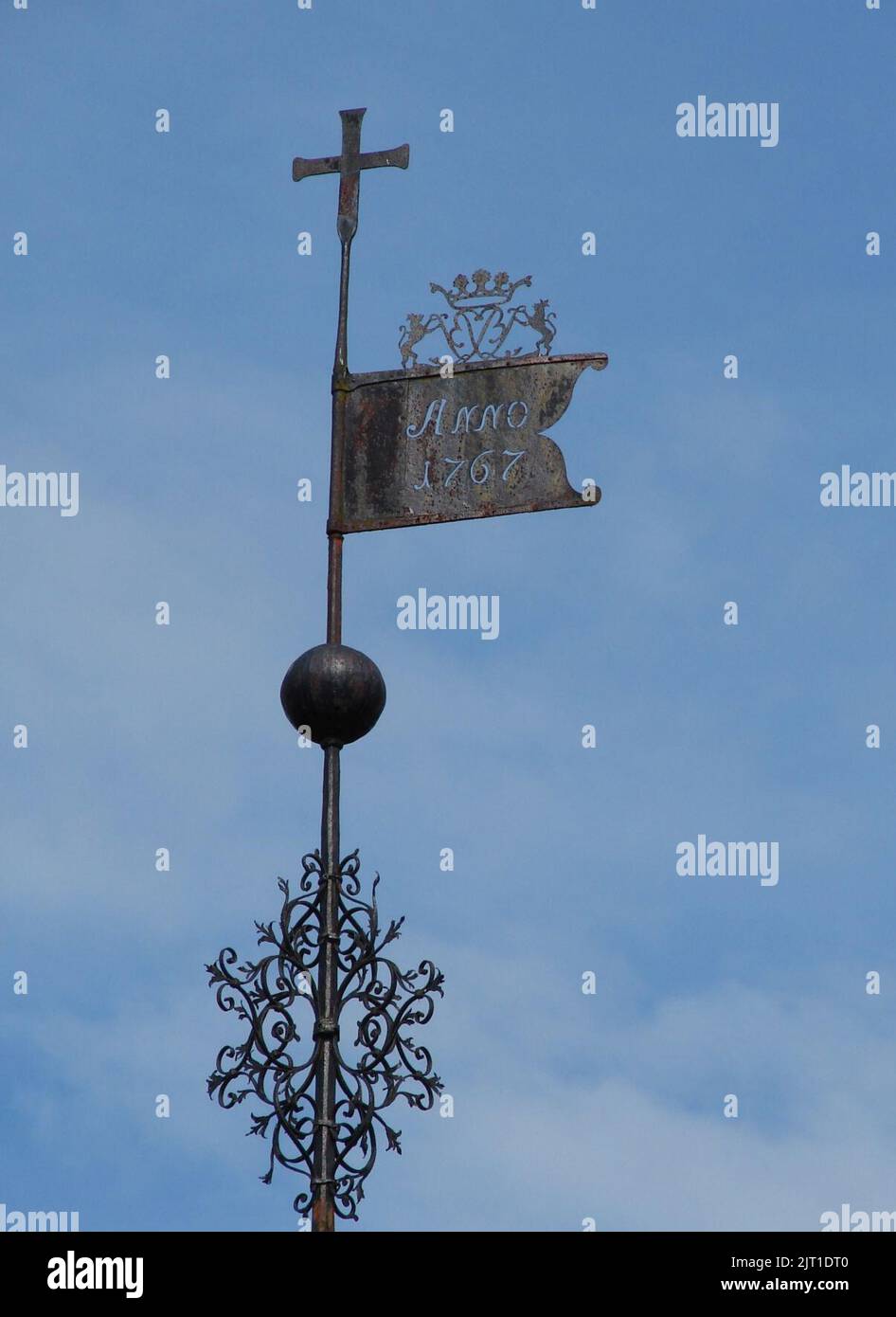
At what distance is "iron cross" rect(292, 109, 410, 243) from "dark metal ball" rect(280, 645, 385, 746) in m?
1.80

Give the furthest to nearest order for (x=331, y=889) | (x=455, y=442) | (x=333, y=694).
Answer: (x=455, y=442) < (x=333, y=694) < (x=331, y=889)

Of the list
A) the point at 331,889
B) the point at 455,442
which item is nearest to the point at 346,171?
the point at 455,442

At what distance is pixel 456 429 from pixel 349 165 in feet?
4.06

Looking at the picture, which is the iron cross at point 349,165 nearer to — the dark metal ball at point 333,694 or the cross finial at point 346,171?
the cross finial at point 346,171

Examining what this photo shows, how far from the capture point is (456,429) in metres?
12.1

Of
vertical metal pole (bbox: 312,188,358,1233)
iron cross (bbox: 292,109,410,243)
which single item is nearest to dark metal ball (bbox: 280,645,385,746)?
vertical metal pole (bbox: 312,188,358,1233)

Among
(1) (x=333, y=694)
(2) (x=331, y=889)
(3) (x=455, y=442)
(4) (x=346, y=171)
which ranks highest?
(4) (x=346, y=171)

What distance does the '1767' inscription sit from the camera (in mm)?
11930

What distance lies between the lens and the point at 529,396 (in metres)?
12.0

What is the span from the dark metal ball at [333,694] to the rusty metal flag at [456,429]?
Result: 606 millimetres

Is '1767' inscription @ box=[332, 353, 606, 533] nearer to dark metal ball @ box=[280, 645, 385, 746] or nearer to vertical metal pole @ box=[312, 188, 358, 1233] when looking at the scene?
vertical metal pole @ box=[312, 188, 358, 1233]

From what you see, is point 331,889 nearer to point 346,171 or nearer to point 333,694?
point 333,694

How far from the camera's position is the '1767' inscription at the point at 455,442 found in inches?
470
